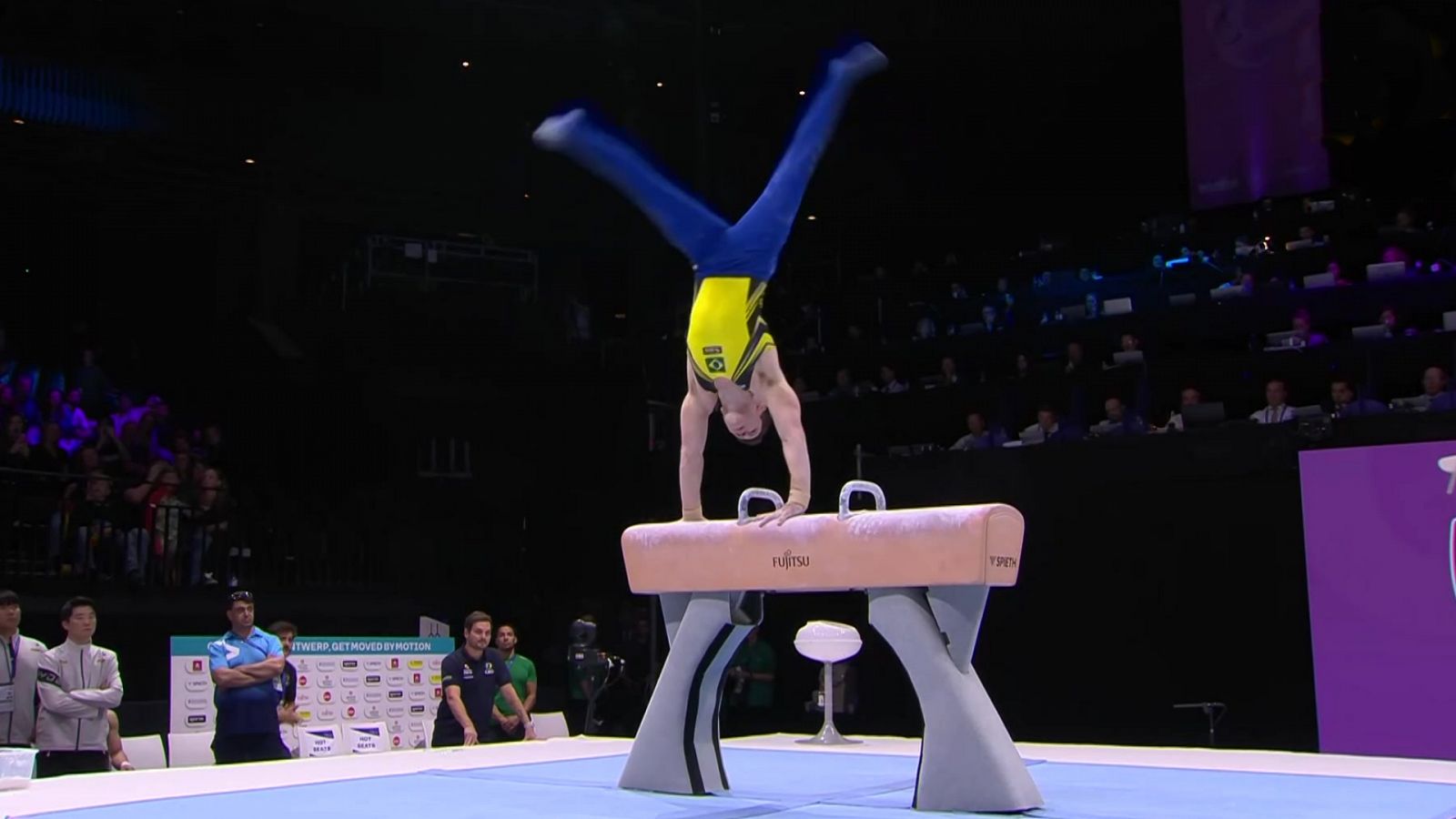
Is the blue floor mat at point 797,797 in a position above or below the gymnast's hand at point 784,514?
below

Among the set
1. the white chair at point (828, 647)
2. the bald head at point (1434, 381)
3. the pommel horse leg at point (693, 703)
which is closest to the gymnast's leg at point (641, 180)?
the pommel horse leg at point (693, 703)

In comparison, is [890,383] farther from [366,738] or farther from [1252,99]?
[366,738]

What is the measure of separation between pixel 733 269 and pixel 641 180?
0.55m

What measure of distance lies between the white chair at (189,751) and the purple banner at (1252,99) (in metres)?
9.77

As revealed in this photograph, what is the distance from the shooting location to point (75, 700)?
279 inches

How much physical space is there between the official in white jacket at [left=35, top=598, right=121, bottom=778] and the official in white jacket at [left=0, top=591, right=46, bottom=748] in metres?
0.12

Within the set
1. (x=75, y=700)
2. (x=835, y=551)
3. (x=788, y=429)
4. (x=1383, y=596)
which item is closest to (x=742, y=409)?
(x=788, y=429)

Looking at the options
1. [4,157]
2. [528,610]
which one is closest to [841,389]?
[528,610]

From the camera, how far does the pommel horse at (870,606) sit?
187 inches

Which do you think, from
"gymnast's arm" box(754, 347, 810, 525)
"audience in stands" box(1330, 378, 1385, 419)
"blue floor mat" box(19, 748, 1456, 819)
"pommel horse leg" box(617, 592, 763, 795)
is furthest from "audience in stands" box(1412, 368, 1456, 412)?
"pommel horse leg" box(617, 592, 763, 795)

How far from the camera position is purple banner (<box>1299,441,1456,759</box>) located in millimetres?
8938

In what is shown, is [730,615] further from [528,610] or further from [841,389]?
[528,610]

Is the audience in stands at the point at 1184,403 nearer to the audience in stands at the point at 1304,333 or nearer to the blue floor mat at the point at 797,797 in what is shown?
the audience in stands at the point at 1304,333

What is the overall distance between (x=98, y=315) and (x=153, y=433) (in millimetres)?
3345
